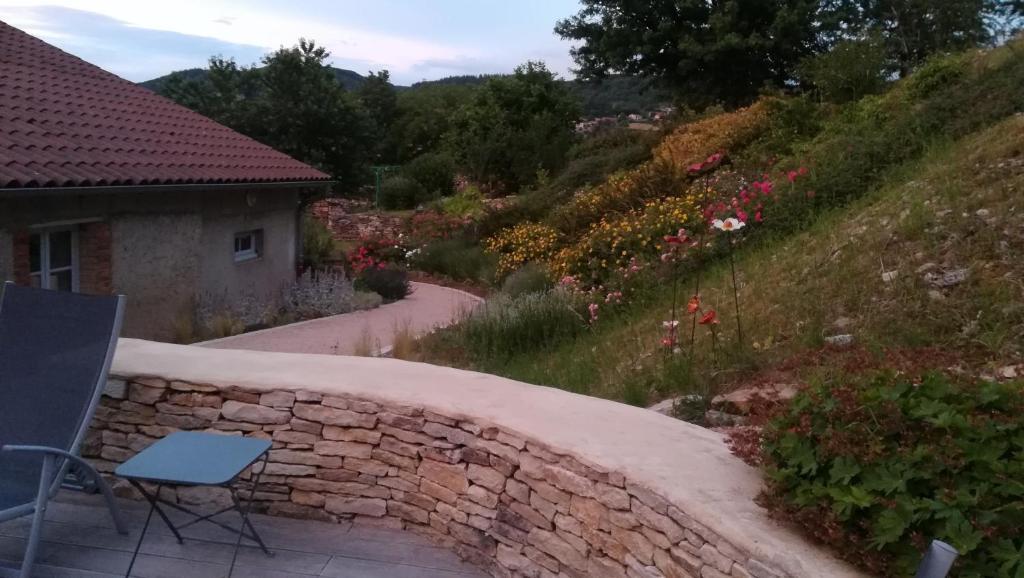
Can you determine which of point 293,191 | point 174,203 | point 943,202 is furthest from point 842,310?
point 293,191

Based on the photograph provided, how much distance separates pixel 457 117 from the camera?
105ft

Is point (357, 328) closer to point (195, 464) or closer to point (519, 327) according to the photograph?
point (519, 327)

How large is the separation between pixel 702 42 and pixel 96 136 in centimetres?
1609

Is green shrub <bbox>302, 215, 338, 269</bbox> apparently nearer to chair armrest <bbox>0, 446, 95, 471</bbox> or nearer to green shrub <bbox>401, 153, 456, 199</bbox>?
green shrub <bbox>401, 153, 456, 199</bbox>

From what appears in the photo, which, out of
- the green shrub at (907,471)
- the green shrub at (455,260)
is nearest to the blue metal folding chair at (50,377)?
the green shrub at (907,471)

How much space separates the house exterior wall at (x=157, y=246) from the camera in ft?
30.5

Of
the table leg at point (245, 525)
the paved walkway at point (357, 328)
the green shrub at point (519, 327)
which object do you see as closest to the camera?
the table leg at point (245, 525)

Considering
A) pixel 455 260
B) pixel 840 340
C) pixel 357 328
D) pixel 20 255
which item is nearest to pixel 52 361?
pixel 840 340

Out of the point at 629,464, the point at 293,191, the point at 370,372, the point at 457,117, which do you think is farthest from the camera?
the point at 457,117

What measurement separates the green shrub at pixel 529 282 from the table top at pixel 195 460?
6.90 meters

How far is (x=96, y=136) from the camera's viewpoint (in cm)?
1116

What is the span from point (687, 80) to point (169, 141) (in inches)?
607

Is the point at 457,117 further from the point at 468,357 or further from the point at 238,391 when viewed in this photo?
the point at 238,391

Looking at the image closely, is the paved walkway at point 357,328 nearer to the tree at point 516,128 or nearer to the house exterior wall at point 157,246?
the house exterior wall at point 157,246
